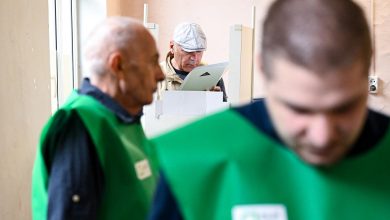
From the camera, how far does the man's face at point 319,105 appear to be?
1.89 feet

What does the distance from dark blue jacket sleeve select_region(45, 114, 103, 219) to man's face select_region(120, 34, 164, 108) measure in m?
0.20

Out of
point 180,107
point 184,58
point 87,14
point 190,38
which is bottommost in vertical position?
point 180,107

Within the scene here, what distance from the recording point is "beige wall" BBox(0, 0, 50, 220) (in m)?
1.79

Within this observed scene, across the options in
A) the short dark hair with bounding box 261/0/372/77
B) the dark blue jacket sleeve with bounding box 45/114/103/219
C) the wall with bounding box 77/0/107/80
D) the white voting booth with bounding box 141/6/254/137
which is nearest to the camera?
the short dark hair with bounding box 261/0/372/77

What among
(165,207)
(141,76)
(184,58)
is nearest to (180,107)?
(184,58)

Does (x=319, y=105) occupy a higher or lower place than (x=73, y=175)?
higher

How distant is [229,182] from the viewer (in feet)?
2.22

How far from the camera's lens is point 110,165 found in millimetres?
1157

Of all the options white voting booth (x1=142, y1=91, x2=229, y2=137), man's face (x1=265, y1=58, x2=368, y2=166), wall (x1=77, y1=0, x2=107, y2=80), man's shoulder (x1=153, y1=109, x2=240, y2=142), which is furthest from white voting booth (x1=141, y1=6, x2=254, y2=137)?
man's face (x1=265, y1=58, x2=368, y2=166)

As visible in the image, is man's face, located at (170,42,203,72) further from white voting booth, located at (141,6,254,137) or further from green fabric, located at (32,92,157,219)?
green fabric, located at (32,92,157,219)

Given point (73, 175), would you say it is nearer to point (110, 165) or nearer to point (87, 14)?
point (110, 165)

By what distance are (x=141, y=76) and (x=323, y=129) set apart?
2.58ft

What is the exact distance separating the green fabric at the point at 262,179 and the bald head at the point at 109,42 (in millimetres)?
615

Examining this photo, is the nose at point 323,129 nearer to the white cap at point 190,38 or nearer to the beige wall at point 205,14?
the white cap at point 190,38
